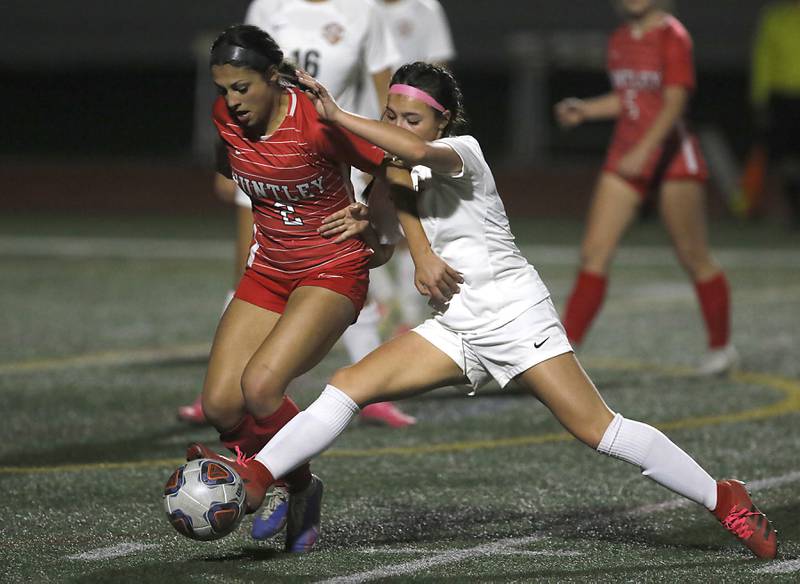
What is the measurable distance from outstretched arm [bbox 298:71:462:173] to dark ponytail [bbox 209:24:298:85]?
0.32m

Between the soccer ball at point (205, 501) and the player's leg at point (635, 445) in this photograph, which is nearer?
the soccer ball at point (205, 501)

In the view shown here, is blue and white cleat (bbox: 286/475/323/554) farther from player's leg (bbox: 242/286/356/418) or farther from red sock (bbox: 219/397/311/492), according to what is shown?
player's leg (bbox: 242/286/356/418)

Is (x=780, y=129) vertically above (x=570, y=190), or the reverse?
(x=780, y=129)

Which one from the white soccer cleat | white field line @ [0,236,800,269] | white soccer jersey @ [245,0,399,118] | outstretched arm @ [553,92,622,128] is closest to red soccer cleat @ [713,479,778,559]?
white soccer jersey @ [245,0,399,118]

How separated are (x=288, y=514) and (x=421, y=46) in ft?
16.4

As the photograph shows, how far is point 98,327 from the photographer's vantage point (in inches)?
421

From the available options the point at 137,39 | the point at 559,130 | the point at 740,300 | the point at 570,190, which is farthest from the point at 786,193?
the point at 137,39

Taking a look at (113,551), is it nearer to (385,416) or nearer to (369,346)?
(369,346)

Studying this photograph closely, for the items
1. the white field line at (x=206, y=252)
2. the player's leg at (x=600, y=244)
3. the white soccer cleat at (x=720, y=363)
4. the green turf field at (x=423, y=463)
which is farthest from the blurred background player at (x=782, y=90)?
the player's leg at (x=600, y=244)

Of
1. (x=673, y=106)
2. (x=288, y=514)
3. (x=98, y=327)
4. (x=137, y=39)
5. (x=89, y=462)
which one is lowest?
(x=137, y=39)

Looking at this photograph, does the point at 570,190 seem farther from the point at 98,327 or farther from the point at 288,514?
the point at 288,514

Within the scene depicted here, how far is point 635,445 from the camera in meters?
4.77

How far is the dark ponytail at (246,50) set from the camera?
4.85m

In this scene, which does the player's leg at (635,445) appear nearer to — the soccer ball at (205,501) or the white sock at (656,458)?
the white sock at (656,458)
